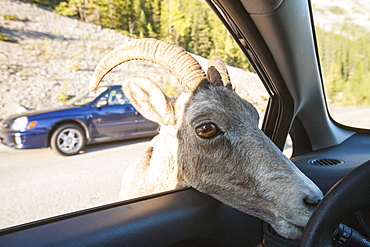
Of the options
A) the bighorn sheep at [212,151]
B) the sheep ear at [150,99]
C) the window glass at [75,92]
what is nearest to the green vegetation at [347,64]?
the window glass at [75,92]

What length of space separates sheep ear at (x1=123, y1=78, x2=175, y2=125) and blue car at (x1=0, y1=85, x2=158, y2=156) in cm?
565

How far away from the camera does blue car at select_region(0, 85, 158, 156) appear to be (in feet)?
23.4

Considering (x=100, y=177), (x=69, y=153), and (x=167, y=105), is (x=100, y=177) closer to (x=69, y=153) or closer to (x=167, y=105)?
(x=69, y=153)

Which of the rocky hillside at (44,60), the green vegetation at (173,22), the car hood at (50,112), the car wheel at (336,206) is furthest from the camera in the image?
the rocky hillside at (44,60)

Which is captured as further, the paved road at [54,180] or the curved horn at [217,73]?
the paved road at [54,180]

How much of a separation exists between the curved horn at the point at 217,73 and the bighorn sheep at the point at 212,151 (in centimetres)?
1

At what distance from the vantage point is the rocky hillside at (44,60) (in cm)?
853

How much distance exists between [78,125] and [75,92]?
2.01 m

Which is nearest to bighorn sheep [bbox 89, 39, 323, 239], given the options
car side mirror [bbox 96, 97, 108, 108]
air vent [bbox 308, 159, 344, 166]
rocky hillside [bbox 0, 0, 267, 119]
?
air vent [bbox 308, 159, 344, 166]

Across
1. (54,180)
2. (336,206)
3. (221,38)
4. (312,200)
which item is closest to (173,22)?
(221,38)

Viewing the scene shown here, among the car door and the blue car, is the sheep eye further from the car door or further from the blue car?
the car door

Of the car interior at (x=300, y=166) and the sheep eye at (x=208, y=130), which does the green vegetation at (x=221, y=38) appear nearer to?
the car interior at (x=300, y=166)

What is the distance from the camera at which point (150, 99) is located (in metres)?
2.58

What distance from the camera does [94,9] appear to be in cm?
754
